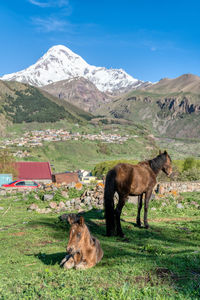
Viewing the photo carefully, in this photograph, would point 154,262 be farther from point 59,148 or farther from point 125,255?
point 59,148

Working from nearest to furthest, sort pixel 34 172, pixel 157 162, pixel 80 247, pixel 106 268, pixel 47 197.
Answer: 1. pixel 80 247
2. pixel 106 268
3. pixel 157 162
4. pixel 47 197
5. pixel 34 172

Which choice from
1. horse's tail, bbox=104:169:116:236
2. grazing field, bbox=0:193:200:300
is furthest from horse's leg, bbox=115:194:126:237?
grazing field, bbox=0:193:200:300

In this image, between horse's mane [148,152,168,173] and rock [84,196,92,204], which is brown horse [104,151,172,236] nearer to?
horse's mane [148,152,168,173]

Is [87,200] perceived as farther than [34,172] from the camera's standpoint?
No

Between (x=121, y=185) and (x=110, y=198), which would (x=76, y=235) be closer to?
(x=110, y=198)

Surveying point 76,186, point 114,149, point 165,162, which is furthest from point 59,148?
point 165,162

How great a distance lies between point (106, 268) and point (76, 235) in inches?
46.0

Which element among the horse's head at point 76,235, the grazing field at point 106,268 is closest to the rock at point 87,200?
the grazing field at point 106,268

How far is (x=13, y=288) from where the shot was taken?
5375 mm

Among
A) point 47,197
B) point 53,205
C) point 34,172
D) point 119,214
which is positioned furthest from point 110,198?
point 34,172

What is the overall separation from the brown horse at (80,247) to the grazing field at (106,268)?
8.5 inches

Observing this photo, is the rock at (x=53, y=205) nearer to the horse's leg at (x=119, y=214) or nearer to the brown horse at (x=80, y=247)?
the horse's leg at (x=119, y=214)

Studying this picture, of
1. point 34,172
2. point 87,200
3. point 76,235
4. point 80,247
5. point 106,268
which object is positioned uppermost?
point 76,235

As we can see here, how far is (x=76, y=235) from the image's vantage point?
19.6ft
